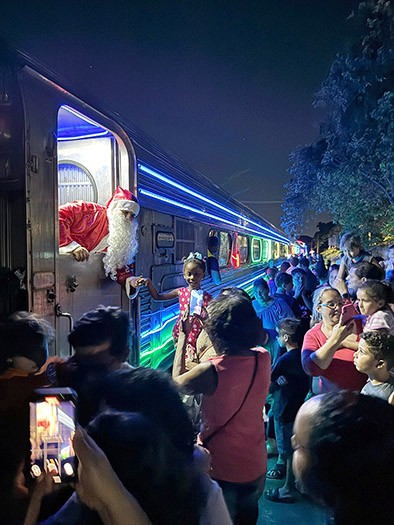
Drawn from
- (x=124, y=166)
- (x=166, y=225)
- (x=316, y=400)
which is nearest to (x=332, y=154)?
(x=166, y=225)

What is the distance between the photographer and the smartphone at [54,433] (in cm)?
135

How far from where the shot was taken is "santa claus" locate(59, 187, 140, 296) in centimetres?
368

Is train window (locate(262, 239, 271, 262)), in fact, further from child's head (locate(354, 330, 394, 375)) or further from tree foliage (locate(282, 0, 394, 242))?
child's head (locate(354, 330, 394, 375))

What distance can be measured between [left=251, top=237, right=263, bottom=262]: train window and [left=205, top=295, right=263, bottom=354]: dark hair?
9858 mm

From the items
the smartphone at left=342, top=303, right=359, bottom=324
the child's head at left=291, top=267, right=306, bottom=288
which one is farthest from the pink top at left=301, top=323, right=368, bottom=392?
the child's head at left=291, top=267, right=306, bottom=288

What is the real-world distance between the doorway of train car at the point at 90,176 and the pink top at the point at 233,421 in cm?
149

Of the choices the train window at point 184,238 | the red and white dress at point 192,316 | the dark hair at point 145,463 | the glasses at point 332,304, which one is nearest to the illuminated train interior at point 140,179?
the train window at point 184,238

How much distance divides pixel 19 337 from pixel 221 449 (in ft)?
3.51

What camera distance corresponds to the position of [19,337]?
224 centimetres

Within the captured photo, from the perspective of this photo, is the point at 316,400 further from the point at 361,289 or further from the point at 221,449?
the point at 361,289

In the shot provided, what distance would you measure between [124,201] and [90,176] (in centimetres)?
56

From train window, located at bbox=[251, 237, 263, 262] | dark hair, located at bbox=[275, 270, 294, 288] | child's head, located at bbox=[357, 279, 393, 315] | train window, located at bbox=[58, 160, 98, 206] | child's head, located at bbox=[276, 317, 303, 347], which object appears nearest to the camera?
child's head, located at bbox=[357, 279, 393, 315]

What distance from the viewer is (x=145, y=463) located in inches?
45.2

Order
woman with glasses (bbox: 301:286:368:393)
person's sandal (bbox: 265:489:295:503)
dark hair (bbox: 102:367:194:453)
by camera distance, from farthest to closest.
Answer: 1. person's sandal (bbox: 265:489:295:503)
2. woman with glasses (bbox: 301:286:368:393)
3. dark hair (bbox: 102:367:194:453)
